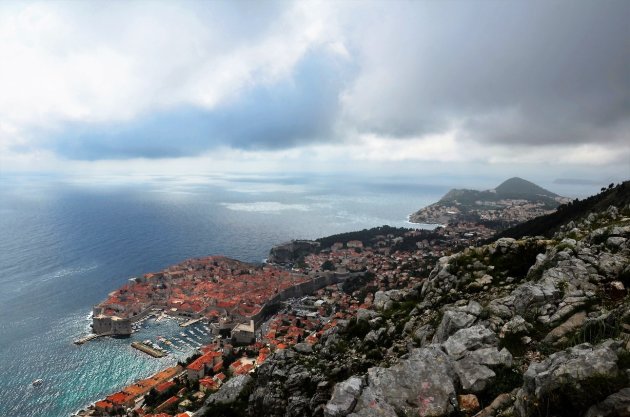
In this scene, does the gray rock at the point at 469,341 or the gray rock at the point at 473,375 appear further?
the gray rock at the point at 469,341

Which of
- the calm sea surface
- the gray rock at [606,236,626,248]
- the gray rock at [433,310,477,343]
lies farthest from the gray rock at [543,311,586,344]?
the calm sea surface

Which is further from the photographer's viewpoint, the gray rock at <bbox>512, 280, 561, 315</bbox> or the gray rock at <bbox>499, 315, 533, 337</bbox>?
the gray rock at <bbox>512, 280, 561, 315</bbox>

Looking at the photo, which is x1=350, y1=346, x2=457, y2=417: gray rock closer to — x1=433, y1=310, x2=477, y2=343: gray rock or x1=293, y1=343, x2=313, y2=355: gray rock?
x1=433, y1=310, x2=477, y2=343: gray rock

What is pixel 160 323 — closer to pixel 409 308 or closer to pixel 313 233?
pixel 409 308

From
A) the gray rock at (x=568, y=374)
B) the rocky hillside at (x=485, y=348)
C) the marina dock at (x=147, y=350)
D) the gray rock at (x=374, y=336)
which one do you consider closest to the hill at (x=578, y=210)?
the rocky hillside at (x=485, y=348)

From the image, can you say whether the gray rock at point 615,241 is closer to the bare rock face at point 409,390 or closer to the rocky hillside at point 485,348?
the rocky hillside at point 485,348

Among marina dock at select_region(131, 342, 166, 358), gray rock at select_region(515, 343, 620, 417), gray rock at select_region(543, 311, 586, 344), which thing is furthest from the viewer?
marina dock at select_region(131, 342, 166, 358)
